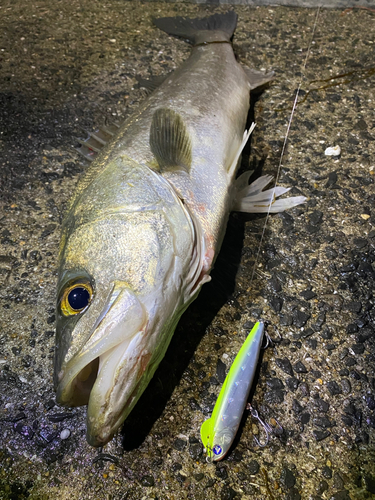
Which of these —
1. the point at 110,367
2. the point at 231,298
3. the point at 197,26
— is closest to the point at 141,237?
the point at 110,367

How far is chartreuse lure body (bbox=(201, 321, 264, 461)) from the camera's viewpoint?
1932mm

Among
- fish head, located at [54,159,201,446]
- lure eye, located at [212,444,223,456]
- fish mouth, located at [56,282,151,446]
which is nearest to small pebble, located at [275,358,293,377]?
lure eye, located at [212,444,223,456]

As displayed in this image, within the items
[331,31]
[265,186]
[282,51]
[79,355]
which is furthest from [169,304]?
[331,31]

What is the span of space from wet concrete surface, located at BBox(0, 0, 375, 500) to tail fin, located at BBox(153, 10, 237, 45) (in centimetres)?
16

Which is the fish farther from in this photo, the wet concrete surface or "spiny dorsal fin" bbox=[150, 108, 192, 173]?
the wet concrete surface

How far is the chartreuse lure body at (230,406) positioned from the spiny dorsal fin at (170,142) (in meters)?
1.18

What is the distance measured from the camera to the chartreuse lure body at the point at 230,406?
6.34ft

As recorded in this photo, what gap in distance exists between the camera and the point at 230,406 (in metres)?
1.98

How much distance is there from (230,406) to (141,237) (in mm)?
997

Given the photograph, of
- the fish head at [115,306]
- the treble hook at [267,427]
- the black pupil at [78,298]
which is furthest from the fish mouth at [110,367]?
the treble hook at [267,427]

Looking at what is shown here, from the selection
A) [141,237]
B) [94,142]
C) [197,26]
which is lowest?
[94,142]

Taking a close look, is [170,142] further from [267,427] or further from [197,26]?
[197,26]

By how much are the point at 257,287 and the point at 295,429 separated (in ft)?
2.95

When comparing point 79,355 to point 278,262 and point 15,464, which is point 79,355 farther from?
point 278,262
